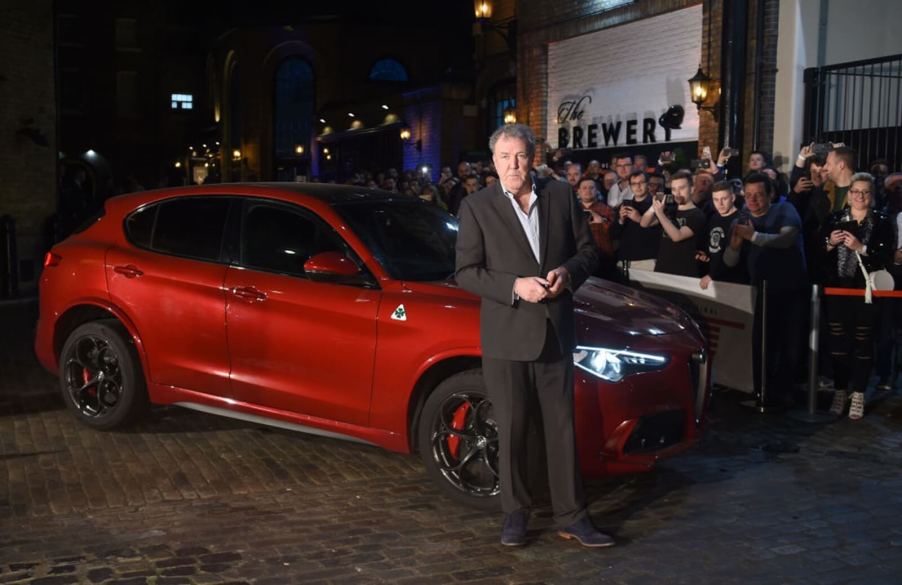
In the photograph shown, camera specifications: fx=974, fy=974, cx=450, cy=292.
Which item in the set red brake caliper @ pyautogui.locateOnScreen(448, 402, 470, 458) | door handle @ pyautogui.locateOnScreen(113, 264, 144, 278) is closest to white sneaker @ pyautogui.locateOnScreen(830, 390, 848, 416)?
red brake caliper @ pyautogui.locateOnScreen(448, 402, 470, 458)

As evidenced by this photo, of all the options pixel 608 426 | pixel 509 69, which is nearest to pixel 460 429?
pixel 608 426

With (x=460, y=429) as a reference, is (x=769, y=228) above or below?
above

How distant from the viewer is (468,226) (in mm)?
4695

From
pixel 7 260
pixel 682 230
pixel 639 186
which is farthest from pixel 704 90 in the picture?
pixel 7 260

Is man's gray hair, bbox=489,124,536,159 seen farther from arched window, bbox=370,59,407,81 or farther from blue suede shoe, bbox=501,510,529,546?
arched window, bbox=370,59,407,81

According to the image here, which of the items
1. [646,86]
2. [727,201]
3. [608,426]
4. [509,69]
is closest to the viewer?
[608,426]

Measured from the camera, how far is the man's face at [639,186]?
31.7 feet

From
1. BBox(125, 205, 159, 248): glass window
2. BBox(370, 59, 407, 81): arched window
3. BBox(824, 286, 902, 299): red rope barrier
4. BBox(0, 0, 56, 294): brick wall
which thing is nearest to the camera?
BBox(125, 205, 159, 248): glass window

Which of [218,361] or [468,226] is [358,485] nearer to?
[218,361]

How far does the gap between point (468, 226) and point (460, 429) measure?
1239 millimetres

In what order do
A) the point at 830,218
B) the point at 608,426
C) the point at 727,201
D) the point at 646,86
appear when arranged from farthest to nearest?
1. the point at 646,86
2. the point at 727,201
3. the point at 830,218
4. the point at 608,426

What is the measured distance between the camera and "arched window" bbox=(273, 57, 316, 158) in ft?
170

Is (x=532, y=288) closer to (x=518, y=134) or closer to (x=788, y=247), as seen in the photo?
(x=518, y=134)

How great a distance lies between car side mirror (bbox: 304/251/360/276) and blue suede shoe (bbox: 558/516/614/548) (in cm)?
195
